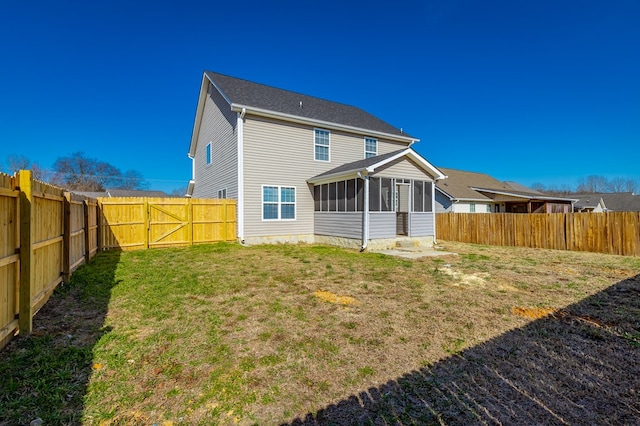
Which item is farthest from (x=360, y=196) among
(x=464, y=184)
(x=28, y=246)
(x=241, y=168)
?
(x=464, y=184)

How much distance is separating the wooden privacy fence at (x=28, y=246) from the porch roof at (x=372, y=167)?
27.2 feet

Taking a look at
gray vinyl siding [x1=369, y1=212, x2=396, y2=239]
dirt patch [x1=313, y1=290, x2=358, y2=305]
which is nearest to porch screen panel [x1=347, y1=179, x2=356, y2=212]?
gray vinyl siding [x1=369, y1=212, x2=396, y2=239]

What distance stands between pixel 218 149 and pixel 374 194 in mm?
8094

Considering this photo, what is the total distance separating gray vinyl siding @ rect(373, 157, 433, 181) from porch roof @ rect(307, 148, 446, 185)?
0.17 meters

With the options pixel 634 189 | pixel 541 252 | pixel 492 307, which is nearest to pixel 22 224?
pixel 492 307

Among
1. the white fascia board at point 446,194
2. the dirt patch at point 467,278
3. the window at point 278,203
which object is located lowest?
the dirt patch at point 467,278

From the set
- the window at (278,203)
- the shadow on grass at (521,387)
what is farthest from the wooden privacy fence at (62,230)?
the shadow on grass at (521,387)

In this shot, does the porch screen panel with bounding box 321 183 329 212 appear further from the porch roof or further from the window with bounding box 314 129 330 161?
the window with bounding box 314 129 330 161

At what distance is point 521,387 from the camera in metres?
2.54

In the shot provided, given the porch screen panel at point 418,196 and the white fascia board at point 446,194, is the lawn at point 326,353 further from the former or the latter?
the white fascia board at point 446,194

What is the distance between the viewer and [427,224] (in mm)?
12438

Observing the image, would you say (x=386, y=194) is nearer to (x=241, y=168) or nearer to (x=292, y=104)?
(x=241, y=168)

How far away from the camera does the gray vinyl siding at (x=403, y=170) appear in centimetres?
1107

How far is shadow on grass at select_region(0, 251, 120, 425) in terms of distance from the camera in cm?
217
